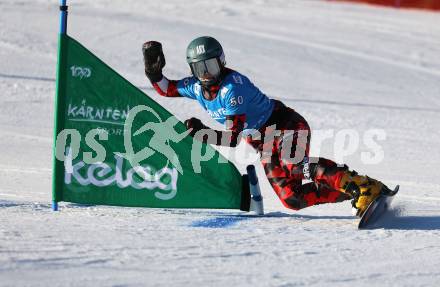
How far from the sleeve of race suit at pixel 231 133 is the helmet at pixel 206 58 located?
0.36 m

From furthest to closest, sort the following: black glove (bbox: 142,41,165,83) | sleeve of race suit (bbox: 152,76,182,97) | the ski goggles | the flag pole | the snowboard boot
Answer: sleeve of race suit (bbox: 152,76,182,97) → black glove (bbox: 142,41,165,83) → the snowboard boot → the ski goggles → the flag pole

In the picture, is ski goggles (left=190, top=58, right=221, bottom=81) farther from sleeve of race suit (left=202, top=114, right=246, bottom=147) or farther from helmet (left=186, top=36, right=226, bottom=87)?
sleeve of race suit (left=202, top=114, right=246, bottom=147)

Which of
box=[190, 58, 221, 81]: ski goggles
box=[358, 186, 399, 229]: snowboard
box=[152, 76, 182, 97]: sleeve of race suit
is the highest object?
box=[190, 58, 221, 81]: ski goggles

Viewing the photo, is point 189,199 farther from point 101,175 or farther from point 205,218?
point 101,175

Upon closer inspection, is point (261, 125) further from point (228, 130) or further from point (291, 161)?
point (228, 130)

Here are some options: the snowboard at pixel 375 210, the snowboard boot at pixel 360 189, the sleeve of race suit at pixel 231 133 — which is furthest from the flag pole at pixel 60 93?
the snowboard at pixel 375 210

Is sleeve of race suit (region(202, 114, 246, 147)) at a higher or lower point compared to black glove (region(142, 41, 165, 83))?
lower

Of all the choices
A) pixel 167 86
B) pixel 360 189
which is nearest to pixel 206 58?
pixel 167 86

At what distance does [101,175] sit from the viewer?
6.43 meters

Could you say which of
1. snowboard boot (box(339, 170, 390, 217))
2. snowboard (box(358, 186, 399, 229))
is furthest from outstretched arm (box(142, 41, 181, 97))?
snowboard (box(358, 186, 399, 229))

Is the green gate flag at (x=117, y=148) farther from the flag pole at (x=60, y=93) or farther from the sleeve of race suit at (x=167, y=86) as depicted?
the sleeve of race suit at (x=167, y=86)

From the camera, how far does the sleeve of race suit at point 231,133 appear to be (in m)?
6.30

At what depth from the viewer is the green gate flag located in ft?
20.7

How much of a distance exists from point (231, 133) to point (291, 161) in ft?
2.41
